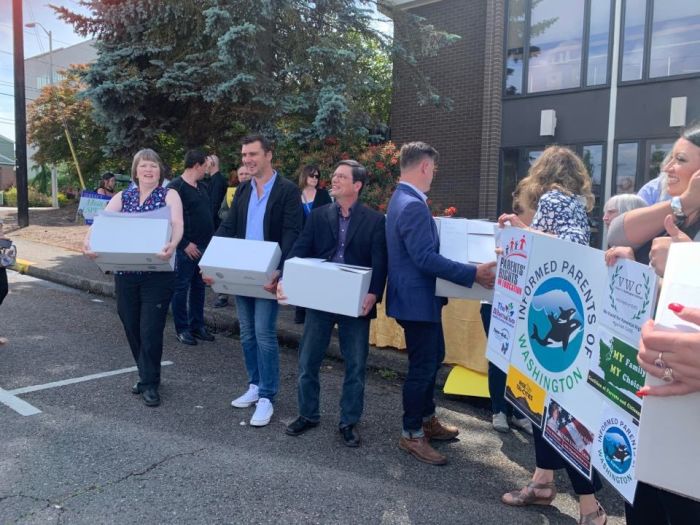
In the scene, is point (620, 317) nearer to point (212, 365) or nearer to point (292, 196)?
point (292, 196)

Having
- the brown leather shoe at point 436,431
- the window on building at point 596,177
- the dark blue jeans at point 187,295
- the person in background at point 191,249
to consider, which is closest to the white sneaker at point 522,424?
the brown leather shoe at point 436,431

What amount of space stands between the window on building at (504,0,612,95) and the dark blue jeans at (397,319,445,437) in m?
9.48

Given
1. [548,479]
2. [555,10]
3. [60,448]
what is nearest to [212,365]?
[60,448]

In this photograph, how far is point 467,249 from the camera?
347 cm

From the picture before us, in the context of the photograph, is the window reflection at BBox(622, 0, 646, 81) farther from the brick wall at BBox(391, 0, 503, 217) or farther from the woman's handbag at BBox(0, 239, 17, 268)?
the woman's handbag at BBox(0, 239, 17, 268)

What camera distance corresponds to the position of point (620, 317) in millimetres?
2047

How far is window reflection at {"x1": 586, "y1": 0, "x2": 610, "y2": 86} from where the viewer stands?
10.9 m

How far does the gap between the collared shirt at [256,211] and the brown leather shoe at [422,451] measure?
1786mm

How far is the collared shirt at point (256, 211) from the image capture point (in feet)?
14.0

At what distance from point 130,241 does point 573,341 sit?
3070mm

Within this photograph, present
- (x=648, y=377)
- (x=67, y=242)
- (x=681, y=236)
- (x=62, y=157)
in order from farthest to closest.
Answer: (x=62, y=157) → (x=67, y=242) → (x=681, y=236) → (x=648, y=377)

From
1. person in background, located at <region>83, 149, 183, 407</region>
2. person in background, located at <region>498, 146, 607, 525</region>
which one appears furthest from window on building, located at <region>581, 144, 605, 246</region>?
person in background, located at <region>83, 149, 183, 407</region>

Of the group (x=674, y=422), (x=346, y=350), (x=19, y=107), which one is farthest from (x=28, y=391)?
(x=19, y=107)

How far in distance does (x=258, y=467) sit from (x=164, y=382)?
1.82 metres
